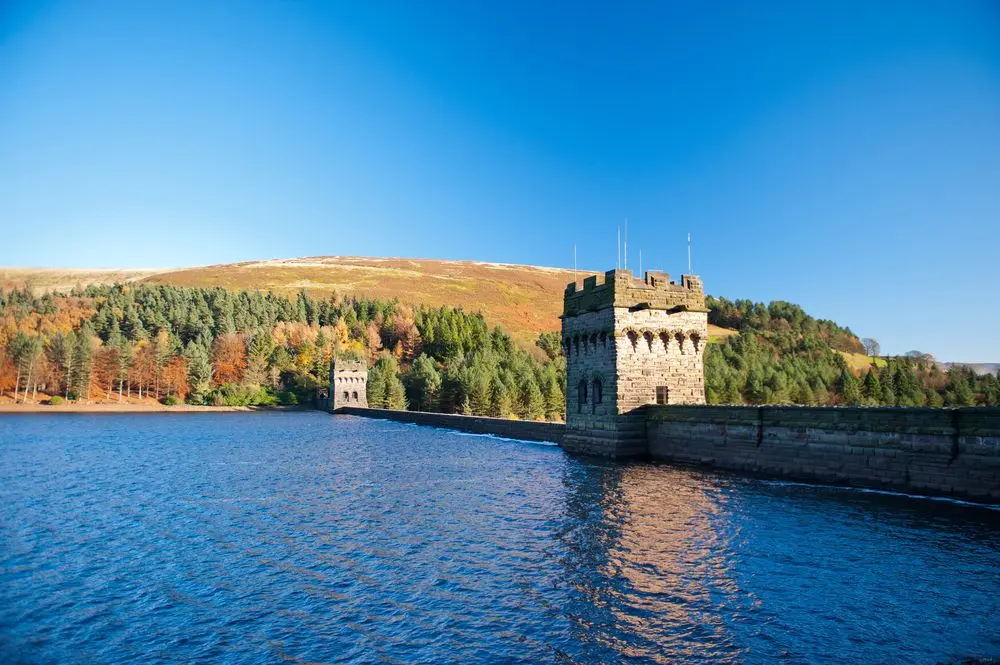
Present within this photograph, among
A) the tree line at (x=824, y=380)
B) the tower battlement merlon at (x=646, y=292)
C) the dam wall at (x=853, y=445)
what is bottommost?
the dam wall at (x=853, y=445)

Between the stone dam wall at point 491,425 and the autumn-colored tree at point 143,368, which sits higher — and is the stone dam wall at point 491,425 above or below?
below

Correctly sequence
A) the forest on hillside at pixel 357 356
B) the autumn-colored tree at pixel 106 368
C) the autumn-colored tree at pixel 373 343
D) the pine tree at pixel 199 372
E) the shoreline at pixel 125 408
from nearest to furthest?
the forest on hillside at pixel 357 356, the shoreline at pixel 125 408, the autumn-colored tree at pixel 106 368, the pine tree at pixel 199 372, the autumn-colored tree at pixel 373 343

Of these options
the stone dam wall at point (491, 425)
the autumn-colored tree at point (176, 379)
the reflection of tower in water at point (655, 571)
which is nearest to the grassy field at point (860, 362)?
the stone dam wall at point (491, 425)

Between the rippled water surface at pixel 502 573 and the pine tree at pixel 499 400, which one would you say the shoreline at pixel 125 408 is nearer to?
the pine tree at pixel 499 400

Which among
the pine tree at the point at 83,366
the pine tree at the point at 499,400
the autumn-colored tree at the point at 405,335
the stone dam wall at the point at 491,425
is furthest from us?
the autumn-colored tree at the point at 405,335

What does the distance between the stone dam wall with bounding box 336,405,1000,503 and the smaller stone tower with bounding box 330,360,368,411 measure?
83062 mm

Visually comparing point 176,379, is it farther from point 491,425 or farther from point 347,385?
point 491,425

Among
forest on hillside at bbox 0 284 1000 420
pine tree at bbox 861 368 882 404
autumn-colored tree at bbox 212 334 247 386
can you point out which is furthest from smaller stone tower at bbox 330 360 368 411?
pine tree at bbox 861 368 882 404

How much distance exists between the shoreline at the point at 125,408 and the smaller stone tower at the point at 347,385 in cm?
1691

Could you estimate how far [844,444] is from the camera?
23.0 meters

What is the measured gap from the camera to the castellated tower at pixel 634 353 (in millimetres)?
33219

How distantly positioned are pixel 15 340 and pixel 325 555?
423 feet

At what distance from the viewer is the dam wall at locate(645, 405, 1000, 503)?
18859 mm

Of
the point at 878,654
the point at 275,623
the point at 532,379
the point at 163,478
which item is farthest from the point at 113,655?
the point at 532,379
